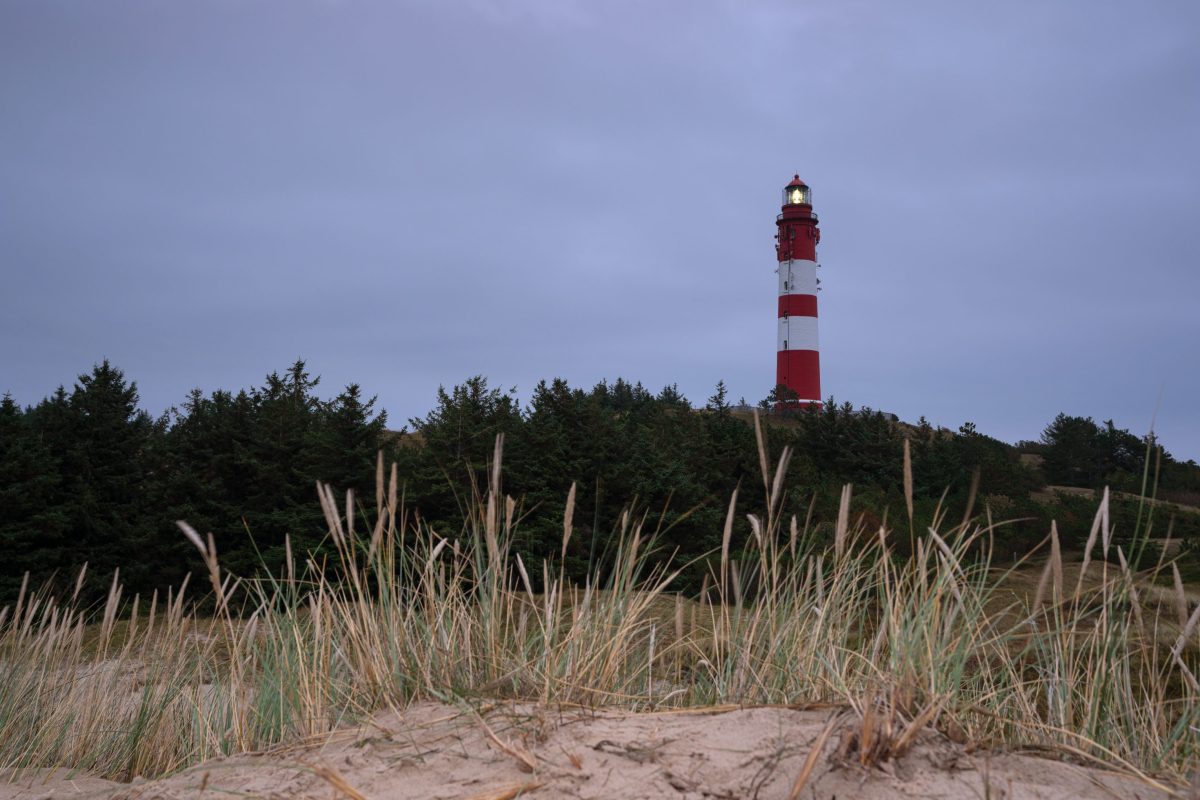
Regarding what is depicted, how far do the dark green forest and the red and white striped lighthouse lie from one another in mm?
16555

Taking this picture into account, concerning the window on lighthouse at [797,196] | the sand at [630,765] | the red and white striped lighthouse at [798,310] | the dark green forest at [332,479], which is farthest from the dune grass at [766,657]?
the window on lighthouse at [797,196]

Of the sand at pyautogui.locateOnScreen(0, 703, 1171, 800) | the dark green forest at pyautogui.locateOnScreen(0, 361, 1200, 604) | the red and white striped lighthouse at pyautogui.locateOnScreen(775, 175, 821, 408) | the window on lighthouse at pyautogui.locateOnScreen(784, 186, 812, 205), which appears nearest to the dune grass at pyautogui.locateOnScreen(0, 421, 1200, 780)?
the sand at pyautogui.locateOnScreen(0, 703, 1171, 800)

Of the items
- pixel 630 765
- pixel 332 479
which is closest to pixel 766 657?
pixel 630 765

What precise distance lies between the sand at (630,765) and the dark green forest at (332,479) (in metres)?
11.7

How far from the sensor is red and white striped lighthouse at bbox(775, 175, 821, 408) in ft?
134

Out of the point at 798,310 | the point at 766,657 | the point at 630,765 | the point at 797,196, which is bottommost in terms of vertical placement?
the point at 630,765

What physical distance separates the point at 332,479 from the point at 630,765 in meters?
17.3

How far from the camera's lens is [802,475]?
21.4 meters

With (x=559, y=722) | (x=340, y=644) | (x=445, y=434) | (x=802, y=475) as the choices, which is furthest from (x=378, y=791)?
(x=802, y=475)

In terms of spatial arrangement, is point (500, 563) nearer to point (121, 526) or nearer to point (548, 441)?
point (548, 441)

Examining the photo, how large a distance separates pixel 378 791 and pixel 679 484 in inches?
603

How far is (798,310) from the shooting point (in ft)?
136

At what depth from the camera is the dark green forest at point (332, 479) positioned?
16344mm

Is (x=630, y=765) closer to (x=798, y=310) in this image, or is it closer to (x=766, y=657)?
(x=766, y=657)
